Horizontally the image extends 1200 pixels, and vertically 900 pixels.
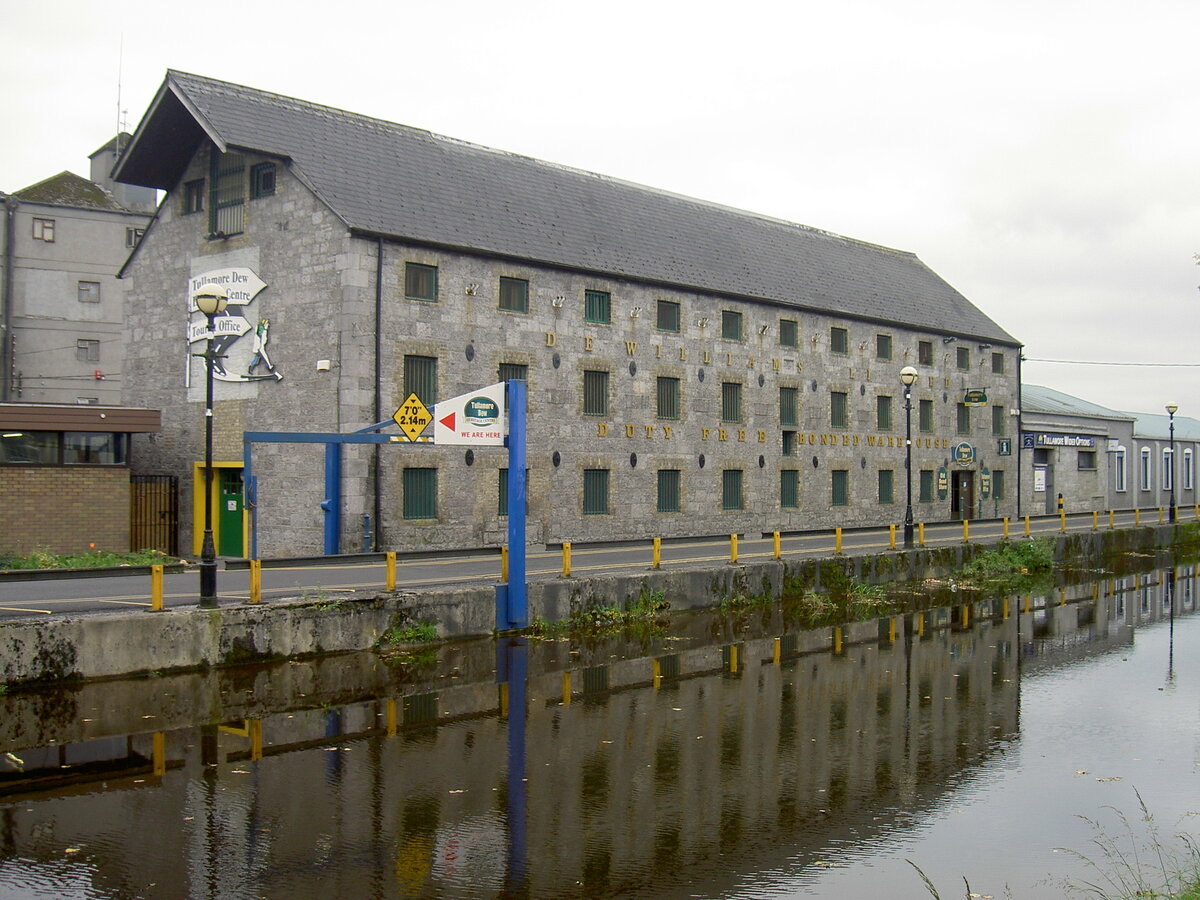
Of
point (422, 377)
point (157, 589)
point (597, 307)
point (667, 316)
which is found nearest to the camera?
point (157, 589)

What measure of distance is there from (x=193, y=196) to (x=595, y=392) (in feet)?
37.3

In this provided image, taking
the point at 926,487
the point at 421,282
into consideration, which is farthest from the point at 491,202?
the point at 926,487

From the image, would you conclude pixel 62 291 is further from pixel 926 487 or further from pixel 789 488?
pixel 926 487

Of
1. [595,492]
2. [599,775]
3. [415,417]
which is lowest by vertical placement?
[599,775]

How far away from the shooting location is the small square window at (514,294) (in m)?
28.8

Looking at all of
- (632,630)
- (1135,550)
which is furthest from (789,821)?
(1135,550)

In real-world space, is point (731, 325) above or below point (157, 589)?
above

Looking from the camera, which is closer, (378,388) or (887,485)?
(378,388)

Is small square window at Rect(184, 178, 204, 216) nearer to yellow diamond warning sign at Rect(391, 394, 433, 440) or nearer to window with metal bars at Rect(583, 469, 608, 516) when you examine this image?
window with metal bars at Rect(583, 469, 608, 516)

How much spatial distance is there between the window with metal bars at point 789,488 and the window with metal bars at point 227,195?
1776cm

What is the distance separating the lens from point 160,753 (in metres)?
10.1

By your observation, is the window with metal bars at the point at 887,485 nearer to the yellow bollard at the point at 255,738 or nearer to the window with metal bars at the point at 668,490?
the window with metal bars at the point at 668,490

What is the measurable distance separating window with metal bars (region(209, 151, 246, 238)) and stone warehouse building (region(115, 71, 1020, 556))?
0.18 feet

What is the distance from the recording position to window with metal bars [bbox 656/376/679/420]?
3278 cm
